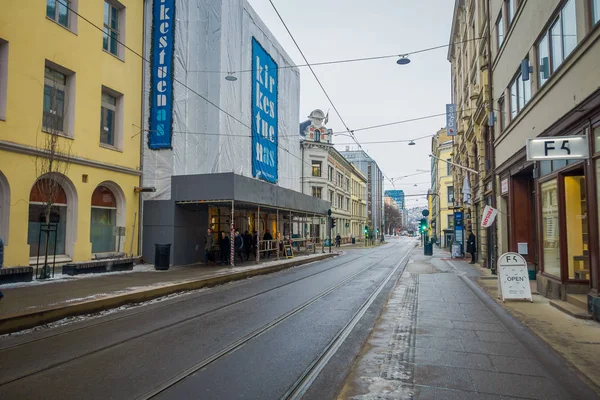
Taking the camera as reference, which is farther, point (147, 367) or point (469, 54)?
point (469, 54)

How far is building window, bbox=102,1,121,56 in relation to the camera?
17969 millimetres

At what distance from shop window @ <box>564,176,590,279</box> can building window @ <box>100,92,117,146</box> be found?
16.7 metres

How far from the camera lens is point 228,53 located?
2244cm

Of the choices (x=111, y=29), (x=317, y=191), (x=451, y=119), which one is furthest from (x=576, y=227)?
(x=317, y=191)

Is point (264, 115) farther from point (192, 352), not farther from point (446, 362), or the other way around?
point (446, 362)

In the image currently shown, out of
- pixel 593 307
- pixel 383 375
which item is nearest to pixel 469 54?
pixel 593 307

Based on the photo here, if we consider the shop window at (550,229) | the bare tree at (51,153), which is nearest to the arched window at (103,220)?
the bare tree at (51,153)

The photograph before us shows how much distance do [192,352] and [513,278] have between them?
8.04 m

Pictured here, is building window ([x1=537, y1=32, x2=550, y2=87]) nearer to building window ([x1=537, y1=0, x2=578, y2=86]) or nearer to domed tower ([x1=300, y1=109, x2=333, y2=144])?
building window ([x1=537, y1=0, x2=578, y2=86])

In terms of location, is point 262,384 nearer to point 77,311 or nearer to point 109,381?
point 109,381

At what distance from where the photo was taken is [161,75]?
20156 mm

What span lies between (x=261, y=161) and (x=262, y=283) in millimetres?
14316

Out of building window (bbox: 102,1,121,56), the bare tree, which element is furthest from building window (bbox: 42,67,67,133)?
building window (bbox: 102,1,121,56)

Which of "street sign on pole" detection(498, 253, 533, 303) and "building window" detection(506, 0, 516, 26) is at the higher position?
"building window" detection(506, 0, 516, 26)
